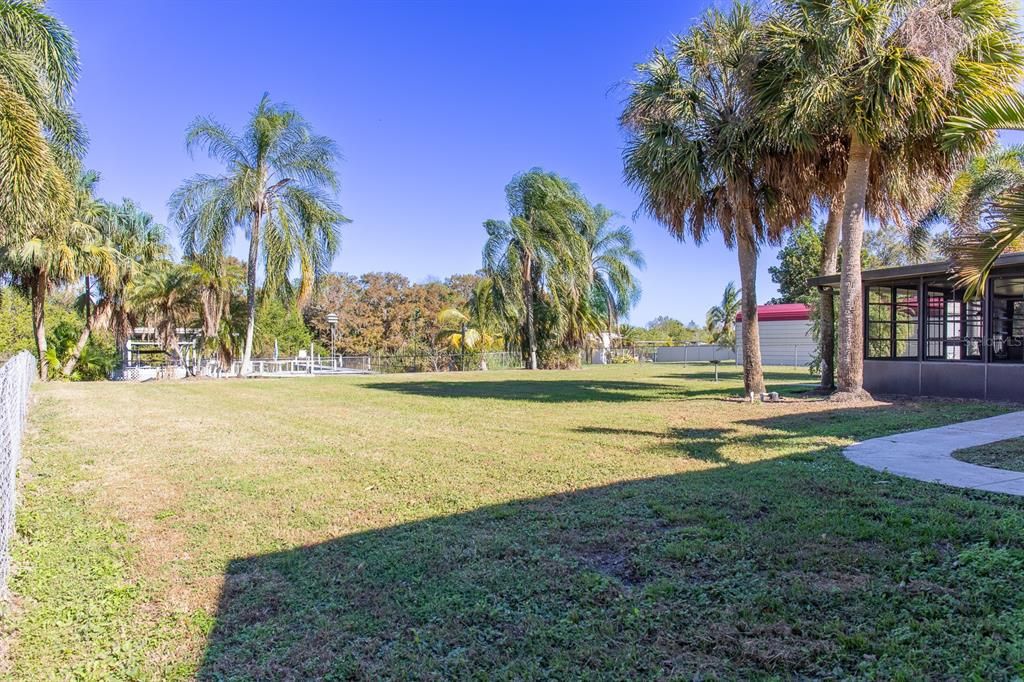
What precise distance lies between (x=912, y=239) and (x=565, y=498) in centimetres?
2012

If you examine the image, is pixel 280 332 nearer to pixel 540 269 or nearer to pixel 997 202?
pixel 540 269

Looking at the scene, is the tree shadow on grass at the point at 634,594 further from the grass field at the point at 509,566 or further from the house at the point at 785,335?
the house at the point at 785,335

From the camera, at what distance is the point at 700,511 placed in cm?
458

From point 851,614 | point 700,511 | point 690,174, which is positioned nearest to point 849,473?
point 700,511

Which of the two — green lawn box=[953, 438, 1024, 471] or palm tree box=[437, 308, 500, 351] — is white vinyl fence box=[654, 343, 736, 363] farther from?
green lawn box=[953, 438, 1024, 471]

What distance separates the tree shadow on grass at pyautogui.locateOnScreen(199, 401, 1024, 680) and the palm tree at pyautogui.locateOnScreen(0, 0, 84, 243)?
7.69 metres

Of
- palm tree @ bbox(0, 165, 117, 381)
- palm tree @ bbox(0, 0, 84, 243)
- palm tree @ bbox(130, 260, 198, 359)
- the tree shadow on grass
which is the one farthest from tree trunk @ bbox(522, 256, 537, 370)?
the tree shadow on grass

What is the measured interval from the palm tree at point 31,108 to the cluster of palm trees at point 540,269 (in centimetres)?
1823

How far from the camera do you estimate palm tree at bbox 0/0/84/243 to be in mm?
8375

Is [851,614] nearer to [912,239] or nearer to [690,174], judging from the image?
[690,174]

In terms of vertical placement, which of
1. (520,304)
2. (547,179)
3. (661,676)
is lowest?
(661,676)

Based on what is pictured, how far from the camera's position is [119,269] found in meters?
23.8

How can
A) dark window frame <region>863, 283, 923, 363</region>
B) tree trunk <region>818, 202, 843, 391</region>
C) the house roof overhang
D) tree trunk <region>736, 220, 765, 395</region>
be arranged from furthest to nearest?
dark window frame <region>863, 283, 923, 363</region>
tree trunk <region>818, 202, 843, 391</region>
tree trunk <region>736, 220, 765, 395</region>
the house roof overhang

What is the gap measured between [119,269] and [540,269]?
54.7 feet
